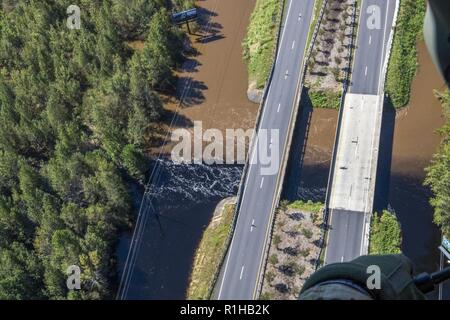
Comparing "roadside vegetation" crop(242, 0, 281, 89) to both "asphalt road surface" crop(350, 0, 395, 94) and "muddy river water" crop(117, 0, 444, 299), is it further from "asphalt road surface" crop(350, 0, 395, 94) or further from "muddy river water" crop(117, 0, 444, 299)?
"asphalt road surface" crop(350, 0, 395, 94)

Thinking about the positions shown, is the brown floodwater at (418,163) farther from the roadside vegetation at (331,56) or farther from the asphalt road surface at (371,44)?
the roadside vegetation at (331,56)

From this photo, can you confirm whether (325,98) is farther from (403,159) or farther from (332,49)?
(403,159)

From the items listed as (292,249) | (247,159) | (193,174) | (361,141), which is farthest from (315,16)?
(292,249)

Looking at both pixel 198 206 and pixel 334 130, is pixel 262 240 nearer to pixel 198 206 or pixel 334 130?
pixel 198 206

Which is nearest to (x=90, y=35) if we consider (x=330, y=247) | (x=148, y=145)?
(x=148, y=145)

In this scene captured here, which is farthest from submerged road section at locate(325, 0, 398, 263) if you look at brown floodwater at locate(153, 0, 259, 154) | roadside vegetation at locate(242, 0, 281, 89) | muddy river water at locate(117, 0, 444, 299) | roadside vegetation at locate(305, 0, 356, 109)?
brown floodwater at locate(153, 0, 259, 154)

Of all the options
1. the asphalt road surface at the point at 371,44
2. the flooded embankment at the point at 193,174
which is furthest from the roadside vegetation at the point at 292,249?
the asphalt road surface at the point at 371,44
